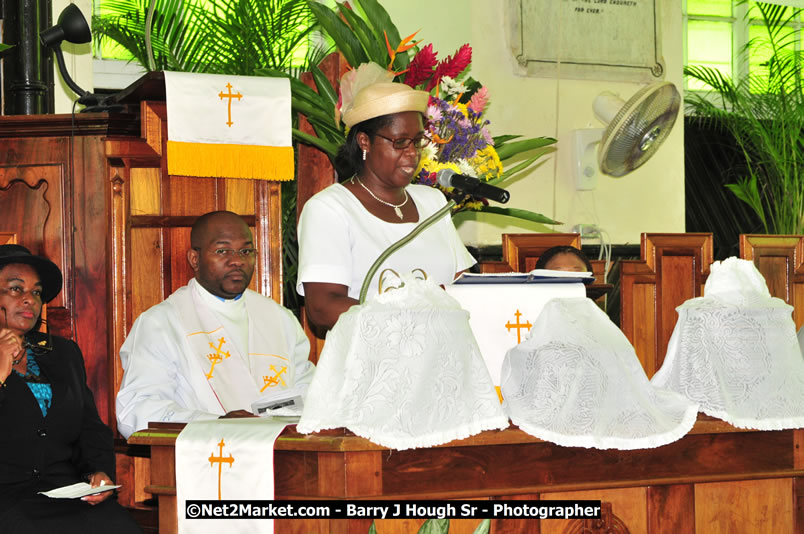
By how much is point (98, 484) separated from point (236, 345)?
88cm

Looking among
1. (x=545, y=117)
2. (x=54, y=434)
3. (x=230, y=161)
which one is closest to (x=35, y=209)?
(x=230, y=161)

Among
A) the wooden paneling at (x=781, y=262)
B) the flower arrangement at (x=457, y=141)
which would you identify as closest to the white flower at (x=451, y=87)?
the flower arrangement at (x=457, y=141)

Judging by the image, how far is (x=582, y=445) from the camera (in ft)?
→ 8.12

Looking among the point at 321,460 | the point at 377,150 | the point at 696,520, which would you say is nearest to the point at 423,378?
the point at 321,460

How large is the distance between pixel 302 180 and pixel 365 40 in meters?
0.78

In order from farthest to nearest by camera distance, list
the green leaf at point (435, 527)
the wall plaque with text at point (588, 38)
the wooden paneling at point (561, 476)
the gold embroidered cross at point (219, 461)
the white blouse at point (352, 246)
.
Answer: the wall plaque with text at point (588, 38)
the white blouse at point (352, 246)
the gold embroidered cross at point (219, 461)
the wooden paneling at point (561, 476)
the green leaf at point (435, 527)

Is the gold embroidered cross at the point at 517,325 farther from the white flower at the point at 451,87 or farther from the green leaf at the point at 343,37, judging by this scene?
the green leaf at the point at 343,37

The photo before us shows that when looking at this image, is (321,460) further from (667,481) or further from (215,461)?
(667,481)

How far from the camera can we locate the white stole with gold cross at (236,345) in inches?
173

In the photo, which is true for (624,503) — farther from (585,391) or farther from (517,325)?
(517,325)

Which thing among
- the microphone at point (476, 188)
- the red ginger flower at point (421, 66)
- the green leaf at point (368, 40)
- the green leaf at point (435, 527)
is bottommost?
the green leaf at point (435, 527)

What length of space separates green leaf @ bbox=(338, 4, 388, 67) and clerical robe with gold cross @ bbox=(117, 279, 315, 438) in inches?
50.4

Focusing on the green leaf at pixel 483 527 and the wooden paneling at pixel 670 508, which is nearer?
the green leaf at pixel 483 527

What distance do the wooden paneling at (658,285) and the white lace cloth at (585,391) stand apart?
101 inches
